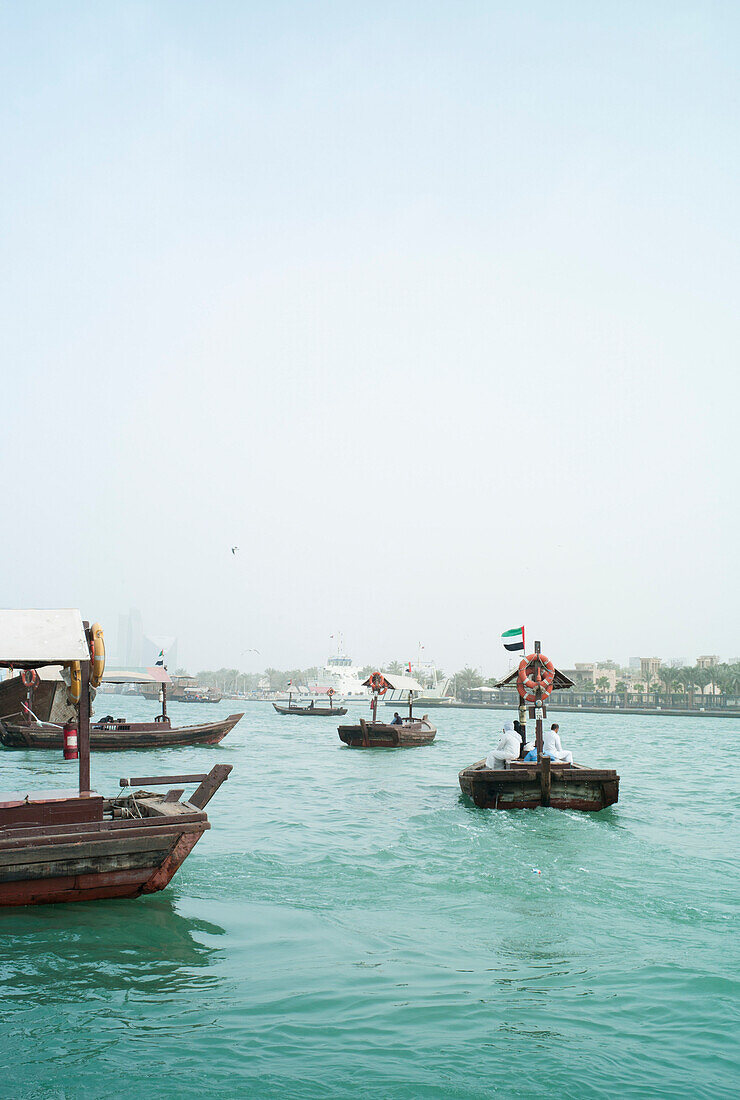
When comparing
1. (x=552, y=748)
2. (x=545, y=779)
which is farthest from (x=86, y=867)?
(x=552, y=748)

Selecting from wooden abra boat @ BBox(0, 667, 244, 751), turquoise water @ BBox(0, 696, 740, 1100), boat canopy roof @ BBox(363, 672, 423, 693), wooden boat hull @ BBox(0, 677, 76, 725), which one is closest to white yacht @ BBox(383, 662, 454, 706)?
boat canopy roof @ BBox(363, 672, 423, 693)

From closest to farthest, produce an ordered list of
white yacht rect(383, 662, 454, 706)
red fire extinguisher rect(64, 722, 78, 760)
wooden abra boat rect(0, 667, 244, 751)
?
red fire extinguisher rect(64, 722, 78, 760), wooden abra boat rect(0, 667, 244, 751), white yacht rect(383, 662, 454, 706)

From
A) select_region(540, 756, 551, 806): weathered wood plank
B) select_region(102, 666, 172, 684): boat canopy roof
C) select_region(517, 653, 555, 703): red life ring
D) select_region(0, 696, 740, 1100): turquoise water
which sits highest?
select_region(517, 653, 555, 703): red life ring

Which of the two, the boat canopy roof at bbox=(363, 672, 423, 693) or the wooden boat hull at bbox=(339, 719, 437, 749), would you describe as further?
the boat canopy roof at bbox=(363, 672, 423, 693)

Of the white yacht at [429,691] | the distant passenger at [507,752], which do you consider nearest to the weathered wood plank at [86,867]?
the distant passenger at [507,752]

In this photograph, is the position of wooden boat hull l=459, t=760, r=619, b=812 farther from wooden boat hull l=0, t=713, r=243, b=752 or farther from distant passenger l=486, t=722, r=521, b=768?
wooden boat hull l=0, t=713, r=243, b=752

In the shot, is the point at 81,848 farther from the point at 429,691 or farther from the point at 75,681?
the point at 429,691

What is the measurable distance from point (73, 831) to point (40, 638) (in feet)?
7.29

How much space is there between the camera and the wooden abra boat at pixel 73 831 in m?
8.93

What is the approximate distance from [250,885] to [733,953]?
6043 mm

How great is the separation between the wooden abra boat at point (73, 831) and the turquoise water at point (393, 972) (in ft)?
1.18

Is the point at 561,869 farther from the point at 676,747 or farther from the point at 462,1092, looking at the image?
the point at 676,747

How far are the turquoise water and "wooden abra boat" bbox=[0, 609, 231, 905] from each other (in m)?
0.36

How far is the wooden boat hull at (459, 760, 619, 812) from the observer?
1680 centimetres
